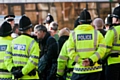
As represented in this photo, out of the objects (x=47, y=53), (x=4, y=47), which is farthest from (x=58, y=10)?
(x=4, y=47)

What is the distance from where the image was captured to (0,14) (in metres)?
17.4

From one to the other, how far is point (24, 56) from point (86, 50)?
3.80ft

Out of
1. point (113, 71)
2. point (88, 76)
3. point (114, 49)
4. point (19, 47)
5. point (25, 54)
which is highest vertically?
point (19, 47)

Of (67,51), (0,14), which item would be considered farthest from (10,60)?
(0,14)

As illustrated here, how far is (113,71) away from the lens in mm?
9461

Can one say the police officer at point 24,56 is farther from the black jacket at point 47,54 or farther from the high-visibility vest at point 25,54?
the black jacket at point 47,54

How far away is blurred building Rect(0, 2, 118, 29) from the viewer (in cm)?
1786

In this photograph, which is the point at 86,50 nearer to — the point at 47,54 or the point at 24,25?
the point at 24,25

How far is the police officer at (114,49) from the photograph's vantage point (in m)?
9.29

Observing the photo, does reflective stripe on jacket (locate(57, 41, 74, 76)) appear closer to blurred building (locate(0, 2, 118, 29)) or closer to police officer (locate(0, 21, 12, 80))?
police officer (locate(0, 21, 12, 80))

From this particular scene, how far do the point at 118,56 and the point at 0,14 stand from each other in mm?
8886

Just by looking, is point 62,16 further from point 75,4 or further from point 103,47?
point 103,47

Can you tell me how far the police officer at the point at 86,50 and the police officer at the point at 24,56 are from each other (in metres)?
0.70

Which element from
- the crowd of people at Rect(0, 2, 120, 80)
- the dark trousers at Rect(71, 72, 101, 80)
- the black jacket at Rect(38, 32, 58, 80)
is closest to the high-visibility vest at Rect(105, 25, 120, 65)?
the crowd of people at Rect(0, 2, 120, 80)
